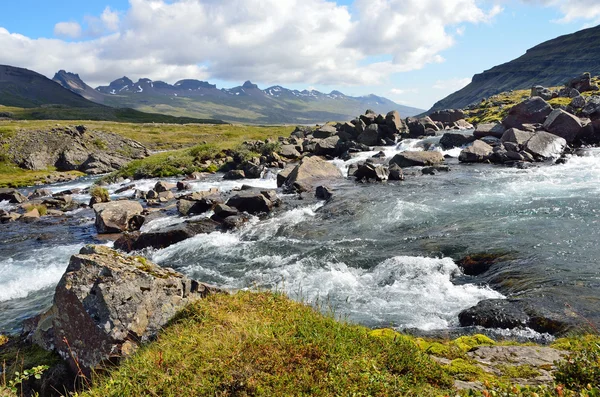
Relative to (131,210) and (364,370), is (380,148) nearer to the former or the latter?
(131,210)

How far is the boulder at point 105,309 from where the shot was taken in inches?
330

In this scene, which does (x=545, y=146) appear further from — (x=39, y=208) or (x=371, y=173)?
(x=39, y=208)

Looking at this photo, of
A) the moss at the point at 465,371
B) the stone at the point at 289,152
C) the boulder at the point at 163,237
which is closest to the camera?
the moss at the point at 465,371

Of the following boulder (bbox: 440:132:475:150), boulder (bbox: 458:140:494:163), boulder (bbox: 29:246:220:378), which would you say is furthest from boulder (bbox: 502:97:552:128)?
boulder (bbox: 29:246:220:378)

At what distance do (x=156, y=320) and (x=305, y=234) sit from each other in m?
12.9

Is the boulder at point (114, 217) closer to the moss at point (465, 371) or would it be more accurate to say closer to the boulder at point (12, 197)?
the boulder at point (12, 197)

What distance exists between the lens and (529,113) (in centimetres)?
4756

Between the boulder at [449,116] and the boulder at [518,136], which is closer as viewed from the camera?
the boulder at [518,136]

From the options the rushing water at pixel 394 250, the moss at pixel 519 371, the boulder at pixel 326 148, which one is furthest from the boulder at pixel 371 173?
the moss at pixel 519 371

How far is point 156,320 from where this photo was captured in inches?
349

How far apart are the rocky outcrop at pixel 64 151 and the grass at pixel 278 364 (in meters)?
58.7

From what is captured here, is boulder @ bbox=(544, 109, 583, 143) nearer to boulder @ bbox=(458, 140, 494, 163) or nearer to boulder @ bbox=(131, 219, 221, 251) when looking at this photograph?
boulder @ bbox=(458, 140, 494, 163)

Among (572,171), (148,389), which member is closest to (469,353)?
(148,389)

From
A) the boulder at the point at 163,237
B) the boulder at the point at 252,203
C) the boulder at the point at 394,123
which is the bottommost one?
the boulder at the point at 163,237
